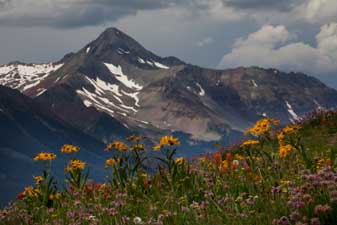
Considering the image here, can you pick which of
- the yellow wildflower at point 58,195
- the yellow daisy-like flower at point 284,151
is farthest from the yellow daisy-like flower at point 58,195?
the yellow daisy-like flower at point 284,151

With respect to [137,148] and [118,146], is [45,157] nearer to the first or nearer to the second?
[118,146]

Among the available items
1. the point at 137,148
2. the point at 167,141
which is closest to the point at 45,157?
the point at 137,148

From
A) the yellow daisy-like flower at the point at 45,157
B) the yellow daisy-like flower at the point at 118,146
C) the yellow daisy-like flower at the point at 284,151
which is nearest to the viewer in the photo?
the yellow daisy-like flower at the point at 284,151

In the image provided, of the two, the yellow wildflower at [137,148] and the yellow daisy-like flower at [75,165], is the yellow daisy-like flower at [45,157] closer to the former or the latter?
the yellow daisy-like flower at [75,165]

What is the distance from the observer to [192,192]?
9797 millimetres

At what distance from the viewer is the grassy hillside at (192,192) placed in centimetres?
651

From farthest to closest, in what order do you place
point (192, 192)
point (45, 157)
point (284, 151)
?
1. point (45, 157)
2. point (284, 151)
3. point (192, 192)

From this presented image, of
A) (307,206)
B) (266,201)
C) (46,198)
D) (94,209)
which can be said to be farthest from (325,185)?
(46,198)

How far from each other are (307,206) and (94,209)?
395 cm

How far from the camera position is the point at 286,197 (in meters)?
7.28

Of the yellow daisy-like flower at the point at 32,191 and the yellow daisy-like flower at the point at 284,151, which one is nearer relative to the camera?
the yellow daisy-like flower at the point at 284,151

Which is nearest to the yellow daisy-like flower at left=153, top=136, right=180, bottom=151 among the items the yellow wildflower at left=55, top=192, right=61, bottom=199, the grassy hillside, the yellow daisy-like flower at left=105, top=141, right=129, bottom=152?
the grassy hillside

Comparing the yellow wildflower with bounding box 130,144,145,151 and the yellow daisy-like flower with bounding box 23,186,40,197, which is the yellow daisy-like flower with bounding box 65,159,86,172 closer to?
the yellow daisy-like flower with bounding box 23,186,40,197

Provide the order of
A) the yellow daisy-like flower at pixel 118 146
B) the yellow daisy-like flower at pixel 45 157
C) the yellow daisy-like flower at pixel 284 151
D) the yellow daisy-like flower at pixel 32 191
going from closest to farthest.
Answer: the yellow daisy-like flower at pixel 284 151
the yellow daisy-like flower at pixel 45 157
the yellow daisy-like flower at pixel 118 146
the yellow daisy-like flower at pixel 32 191
